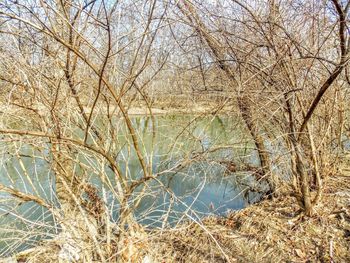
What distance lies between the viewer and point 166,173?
512cm

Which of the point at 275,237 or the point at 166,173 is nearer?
the point at 275,237

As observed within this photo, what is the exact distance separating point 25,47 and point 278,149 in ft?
10.2

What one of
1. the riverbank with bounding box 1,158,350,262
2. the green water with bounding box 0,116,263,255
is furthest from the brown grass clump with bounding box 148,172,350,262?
the green water with bounding box 0,116,263,255

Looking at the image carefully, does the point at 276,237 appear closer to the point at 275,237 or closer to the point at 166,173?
the point at 275,237

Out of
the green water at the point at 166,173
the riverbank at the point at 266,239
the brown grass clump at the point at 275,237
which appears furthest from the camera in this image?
the brown grass clump at the point at 275,237

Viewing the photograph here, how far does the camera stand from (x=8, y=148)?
3.10m

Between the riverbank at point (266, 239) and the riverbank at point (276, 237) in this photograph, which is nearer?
the riverbank at point (266, 239)

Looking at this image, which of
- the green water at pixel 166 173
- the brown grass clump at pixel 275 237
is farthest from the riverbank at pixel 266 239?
the green water at pixel 166 173

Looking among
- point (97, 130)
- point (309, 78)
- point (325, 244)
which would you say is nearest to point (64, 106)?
point (97, 130)

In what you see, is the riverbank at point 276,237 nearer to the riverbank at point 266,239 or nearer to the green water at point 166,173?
the riverbank at point 266,239

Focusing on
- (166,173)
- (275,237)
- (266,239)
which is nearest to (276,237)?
(275,237)

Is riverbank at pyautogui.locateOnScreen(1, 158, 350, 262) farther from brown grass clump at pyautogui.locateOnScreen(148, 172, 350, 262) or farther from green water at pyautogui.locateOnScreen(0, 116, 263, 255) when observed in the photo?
green water at pyautogui.locateOnScreen(0, 116, 263, 255)

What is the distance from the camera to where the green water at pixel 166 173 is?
10.2 feet

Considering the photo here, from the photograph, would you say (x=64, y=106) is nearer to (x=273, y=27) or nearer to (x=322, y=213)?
(x=273, y=27)
